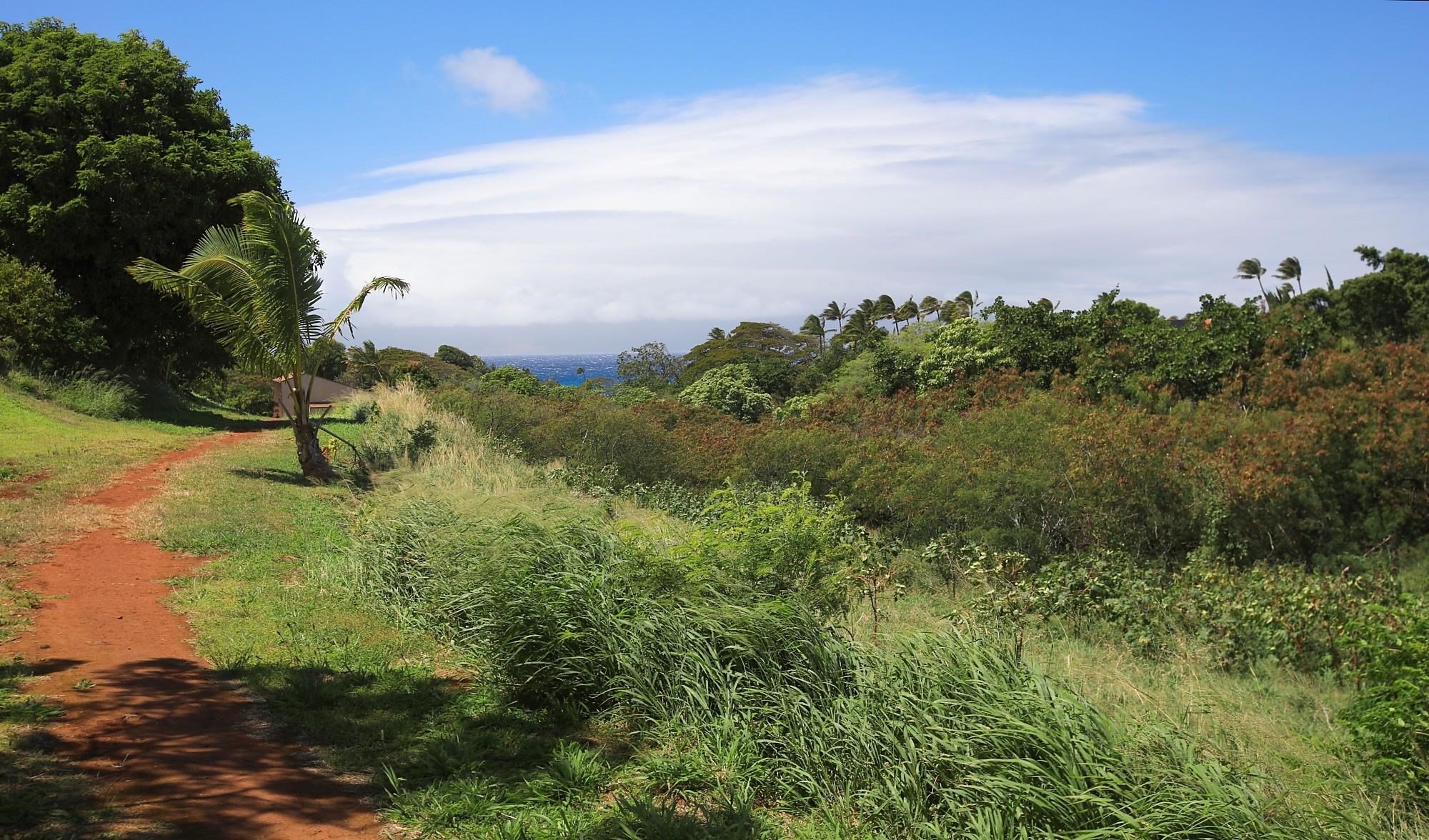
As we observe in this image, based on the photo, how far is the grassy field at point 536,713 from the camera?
4410 millimetres

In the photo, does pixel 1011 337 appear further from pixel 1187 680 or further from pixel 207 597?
pixel 207 597

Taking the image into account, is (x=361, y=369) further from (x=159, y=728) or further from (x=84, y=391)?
(x=159, y=728)

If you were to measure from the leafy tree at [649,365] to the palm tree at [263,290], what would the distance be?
34195 millimetres

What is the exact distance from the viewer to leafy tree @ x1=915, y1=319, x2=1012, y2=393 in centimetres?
2539

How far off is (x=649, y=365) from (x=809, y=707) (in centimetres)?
5103

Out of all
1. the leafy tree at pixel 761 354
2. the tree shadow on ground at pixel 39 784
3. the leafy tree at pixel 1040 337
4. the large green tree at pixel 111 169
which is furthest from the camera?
the leafy tree at pixel 761 354

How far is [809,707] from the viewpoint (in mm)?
5094

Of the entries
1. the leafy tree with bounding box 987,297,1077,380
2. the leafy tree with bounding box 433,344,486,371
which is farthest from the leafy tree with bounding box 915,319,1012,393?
the leafy tree with bounding box 433,344,486,371

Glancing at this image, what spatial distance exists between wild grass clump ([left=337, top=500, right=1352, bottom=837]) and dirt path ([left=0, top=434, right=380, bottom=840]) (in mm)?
1548

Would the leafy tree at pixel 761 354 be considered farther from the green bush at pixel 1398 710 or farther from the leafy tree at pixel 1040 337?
the green bush at pixel 1398 710

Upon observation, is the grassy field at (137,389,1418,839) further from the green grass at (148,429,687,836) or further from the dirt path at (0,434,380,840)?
the dirt path at (0,434,380,840)

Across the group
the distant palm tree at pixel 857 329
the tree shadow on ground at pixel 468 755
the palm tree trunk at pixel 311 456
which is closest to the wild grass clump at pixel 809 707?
the tree shadow on ground at pixel 468 755

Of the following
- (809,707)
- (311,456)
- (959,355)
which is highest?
(959,355)

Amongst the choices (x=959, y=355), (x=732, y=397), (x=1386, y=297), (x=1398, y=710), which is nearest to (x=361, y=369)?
(x=732, y=397)
